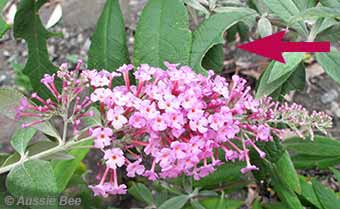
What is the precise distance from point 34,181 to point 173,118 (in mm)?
386

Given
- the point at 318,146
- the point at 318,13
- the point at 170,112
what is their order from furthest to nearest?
the point at 318,146
the point at 318,13
the point at 170,112

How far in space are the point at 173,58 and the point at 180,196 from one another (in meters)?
0.57

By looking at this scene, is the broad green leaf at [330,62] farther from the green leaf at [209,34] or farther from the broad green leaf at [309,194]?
the broad green leaf at [309,194]

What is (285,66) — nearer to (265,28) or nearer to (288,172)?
(265,28)

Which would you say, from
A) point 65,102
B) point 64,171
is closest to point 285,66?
point 65,102

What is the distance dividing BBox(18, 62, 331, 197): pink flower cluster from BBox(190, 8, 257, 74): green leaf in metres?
0.25

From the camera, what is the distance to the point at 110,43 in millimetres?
1625

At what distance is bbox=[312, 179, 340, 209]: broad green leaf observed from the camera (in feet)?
5.72

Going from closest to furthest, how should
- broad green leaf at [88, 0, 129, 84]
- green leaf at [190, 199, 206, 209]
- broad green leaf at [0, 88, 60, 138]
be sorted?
broad green leaf at [0, 88, 60, 138]
broad green leaf at [88, 0, 129, 84]
green leaf at [190, 199, 206, 209]

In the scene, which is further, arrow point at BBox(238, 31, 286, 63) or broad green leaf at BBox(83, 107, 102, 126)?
arrow point at BBox(238, 31, 286, 63)

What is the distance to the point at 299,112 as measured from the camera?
4.25ft

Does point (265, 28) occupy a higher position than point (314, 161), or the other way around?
point (265, 28)

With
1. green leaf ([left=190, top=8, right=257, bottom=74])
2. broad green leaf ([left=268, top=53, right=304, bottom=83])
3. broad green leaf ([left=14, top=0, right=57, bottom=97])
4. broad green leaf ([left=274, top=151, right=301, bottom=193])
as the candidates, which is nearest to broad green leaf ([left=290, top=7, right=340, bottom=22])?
broad green leaf ([left=268, top=53, right=304, bottom=83])

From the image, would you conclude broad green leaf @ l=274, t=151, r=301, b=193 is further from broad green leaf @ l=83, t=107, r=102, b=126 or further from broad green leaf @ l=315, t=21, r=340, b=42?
broad green leaf @ l=83, t=107, r=102, b=126
